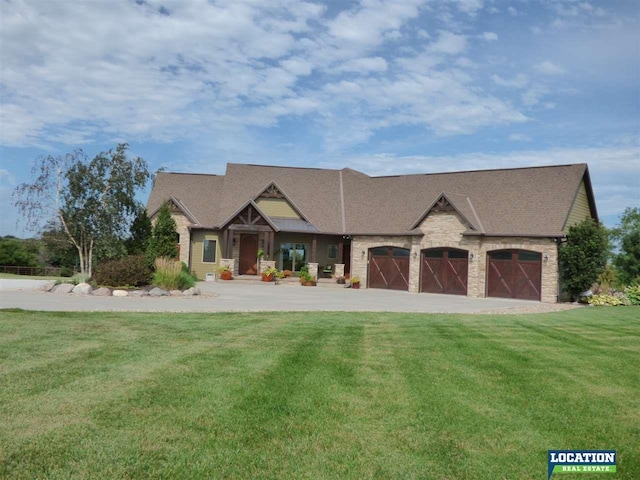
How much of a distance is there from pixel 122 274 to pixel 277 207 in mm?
15773

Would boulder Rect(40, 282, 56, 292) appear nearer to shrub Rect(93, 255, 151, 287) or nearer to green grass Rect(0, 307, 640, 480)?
shrub Rect(93, 255, 151, 287)

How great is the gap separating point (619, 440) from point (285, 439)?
3.45m

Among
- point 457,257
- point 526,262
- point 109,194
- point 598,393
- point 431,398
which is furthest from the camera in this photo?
point 109,194

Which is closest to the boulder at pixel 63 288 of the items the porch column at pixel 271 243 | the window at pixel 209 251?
the porch column at pixel 271 243

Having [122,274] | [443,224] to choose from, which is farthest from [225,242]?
[443,224]

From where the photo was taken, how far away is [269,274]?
1326 inches

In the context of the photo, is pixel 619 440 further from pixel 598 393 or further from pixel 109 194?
pixel 109 194

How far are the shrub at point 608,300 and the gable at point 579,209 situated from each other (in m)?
3.91

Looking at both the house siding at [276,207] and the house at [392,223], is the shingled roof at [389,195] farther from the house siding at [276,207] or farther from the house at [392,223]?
the house siding at [276,207]

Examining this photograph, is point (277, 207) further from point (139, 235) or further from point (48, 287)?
point (48, 287)

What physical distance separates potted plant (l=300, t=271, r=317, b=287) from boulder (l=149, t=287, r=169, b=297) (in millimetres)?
13292

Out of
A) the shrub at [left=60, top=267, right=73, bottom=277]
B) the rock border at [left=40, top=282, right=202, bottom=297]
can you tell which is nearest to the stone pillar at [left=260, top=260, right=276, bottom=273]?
the rock border at [left=40, top=282, right=202, bottom=297]

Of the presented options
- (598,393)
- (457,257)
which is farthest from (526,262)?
(598,393)

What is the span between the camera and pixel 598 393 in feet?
24.8
